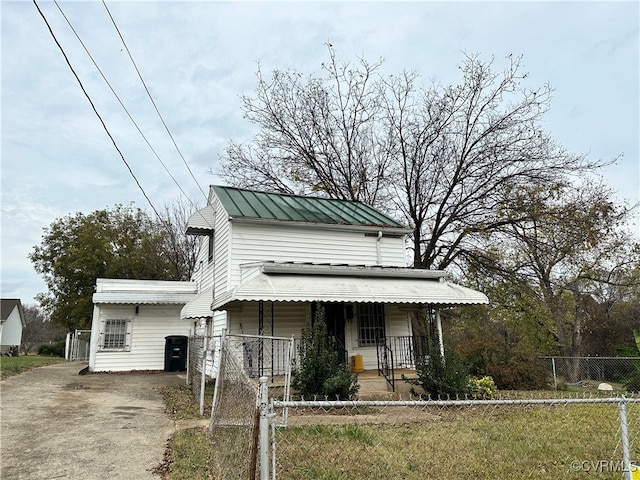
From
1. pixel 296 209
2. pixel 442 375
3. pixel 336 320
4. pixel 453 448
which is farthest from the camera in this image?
pixel 296 209

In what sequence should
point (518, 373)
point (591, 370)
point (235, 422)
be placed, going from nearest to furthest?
point (235, 422), point (518, 373), point (591, 370)

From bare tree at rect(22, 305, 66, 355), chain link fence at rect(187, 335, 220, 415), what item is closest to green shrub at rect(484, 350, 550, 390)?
chain link fence at rect(187, 335, 220, 415)

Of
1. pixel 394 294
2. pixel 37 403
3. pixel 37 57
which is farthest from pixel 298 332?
pixel 37 57

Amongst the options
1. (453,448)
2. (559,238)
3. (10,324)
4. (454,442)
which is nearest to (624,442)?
(453,448)

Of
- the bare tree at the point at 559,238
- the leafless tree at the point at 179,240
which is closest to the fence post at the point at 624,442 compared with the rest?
the bare tree at the point at 559,238

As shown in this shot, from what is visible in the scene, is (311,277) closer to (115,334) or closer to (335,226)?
(335,226)

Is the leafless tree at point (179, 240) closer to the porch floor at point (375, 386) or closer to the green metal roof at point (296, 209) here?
the green metal roof at point (296, 209)

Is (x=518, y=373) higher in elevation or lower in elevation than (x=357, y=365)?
lower

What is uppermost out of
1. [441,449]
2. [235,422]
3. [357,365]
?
[357,365]

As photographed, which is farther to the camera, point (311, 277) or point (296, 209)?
point (296, 209)

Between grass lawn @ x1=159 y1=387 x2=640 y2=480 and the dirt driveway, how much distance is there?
0.61 metres

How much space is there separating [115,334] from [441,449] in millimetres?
15006

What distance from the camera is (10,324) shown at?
45.2 meters

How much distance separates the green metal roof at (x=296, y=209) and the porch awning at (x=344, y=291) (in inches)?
106
